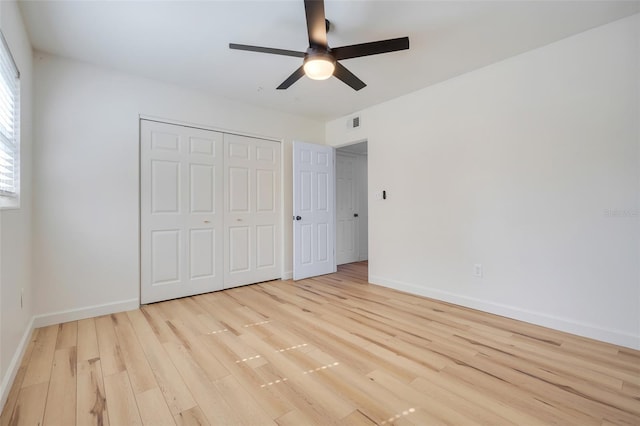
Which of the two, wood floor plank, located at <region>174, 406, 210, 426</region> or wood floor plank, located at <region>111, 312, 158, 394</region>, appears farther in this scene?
wood floor plank, located at <region>111, 312, 158, 394</region>

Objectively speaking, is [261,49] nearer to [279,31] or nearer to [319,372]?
[279,31]

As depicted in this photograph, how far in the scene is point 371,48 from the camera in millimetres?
2092

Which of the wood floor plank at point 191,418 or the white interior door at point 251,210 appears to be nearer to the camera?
the wood floor plank at point 191,418

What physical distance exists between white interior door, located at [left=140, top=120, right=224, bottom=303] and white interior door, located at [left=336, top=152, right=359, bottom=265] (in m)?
2.74

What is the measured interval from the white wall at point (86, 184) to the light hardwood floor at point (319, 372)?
37cm

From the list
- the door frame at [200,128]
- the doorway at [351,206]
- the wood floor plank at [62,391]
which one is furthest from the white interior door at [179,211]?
the doorway at [351,206]

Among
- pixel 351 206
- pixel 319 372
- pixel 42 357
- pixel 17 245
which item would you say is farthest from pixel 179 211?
pixel 351 206

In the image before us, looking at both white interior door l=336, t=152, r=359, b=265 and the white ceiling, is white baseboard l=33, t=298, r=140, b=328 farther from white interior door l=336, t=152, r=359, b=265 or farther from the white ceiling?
white interior door l=336, t=152, r=359, b=265

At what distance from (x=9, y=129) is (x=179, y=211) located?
1.64 m

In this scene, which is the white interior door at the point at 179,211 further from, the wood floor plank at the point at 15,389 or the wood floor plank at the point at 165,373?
the wood floor plank at the point at 15,389

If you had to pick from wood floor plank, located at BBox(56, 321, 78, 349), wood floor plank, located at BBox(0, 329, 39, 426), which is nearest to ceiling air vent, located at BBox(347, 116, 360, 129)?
wood floor plank, located at BBox(56, 321, 78, 349)

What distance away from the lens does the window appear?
1.90m

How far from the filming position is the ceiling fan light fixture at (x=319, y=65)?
2.12m

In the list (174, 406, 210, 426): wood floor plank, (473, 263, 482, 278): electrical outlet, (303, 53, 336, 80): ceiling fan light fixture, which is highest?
(303, 53, 336, 80): ceiling fan light fixture
